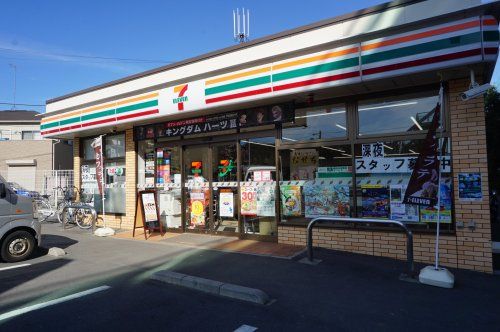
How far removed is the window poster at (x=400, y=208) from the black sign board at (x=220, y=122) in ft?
8.36

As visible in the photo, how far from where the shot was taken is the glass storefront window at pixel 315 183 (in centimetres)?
761

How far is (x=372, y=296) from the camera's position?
511 centimetres

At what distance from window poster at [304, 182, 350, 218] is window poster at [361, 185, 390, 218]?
1.10ft

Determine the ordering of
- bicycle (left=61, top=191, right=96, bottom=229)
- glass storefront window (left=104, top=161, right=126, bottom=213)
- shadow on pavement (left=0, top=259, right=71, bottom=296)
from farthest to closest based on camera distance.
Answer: bicycle (left=61, top=191, right=96, bottom=229) → glass storefront window (left=104, top=161, right=126, bottom=213) → shadow on pavement (left=0, top=259, right=71, bottom=296)

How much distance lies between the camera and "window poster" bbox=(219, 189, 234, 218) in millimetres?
9195

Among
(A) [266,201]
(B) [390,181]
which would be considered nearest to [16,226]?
(A) [266,201]

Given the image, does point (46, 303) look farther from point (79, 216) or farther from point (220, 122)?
point (79, 216)

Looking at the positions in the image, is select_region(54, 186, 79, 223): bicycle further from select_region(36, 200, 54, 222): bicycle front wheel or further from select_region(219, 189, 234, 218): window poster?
select_region(219, 189, 234, 218): window poster

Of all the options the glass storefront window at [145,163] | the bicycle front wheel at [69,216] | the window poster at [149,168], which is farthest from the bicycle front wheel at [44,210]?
the window poster at [149,168]

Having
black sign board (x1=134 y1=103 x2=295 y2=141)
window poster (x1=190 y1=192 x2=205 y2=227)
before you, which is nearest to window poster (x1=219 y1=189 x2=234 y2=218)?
window poster (x1=190 y1=192 x2=205 y2=227)

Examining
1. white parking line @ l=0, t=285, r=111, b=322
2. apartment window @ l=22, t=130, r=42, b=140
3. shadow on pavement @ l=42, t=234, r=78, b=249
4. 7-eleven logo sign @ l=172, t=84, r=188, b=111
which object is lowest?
white parking line @ l=0, t=285, r=111, b=322

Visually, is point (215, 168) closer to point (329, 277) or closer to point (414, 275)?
point (329, 277)

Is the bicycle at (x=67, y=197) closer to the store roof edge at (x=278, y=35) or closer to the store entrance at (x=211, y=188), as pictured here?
the store roof edge at (x=278, y=35)

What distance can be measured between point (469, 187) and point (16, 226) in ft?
27.8
